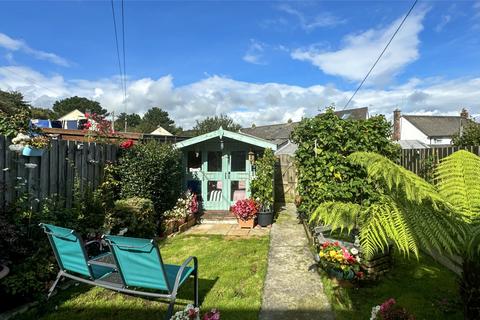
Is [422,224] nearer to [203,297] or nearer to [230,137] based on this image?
[203,297]

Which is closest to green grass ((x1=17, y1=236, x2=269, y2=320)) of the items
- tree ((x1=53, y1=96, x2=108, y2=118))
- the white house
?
the white house

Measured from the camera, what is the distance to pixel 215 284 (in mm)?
4527

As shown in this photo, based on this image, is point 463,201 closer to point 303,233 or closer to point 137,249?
point 137,249

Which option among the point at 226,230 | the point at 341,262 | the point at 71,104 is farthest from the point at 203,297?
the point at 71,104

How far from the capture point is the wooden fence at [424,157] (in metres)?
5.65

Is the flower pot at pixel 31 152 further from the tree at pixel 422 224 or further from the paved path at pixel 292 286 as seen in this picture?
the tree at pixel 422 224

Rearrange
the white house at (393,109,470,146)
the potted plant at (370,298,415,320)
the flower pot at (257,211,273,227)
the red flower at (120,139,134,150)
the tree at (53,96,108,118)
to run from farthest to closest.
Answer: the tree at (53,96,108,118)
the white house at (393,109,470,146)
the flower pot at (257,211,273,227)
the red flower at (120,139,134,150)
the potted plant at (370,298,415,320)

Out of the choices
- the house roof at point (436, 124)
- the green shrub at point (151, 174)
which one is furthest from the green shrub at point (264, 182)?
the house roof at point (436, 124)

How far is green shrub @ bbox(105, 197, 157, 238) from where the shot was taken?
5.92 meters

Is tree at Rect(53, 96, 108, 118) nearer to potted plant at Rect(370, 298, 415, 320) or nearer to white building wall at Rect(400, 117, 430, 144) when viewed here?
white building wall at Rect(400, 117, 430, 144)

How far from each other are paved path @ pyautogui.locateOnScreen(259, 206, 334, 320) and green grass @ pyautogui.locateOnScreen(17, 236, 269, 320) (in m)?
0.15

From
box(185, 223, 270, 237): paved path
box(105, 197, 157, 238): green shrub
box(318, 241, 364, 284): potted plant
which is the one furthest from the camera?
box(185, 223, 270, 237): paved path

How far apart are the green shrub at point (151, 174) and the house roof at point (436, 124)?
35.5 meters

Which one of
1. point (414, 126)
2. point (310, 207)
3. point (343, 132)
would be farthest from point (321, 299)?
point (414, 126)
